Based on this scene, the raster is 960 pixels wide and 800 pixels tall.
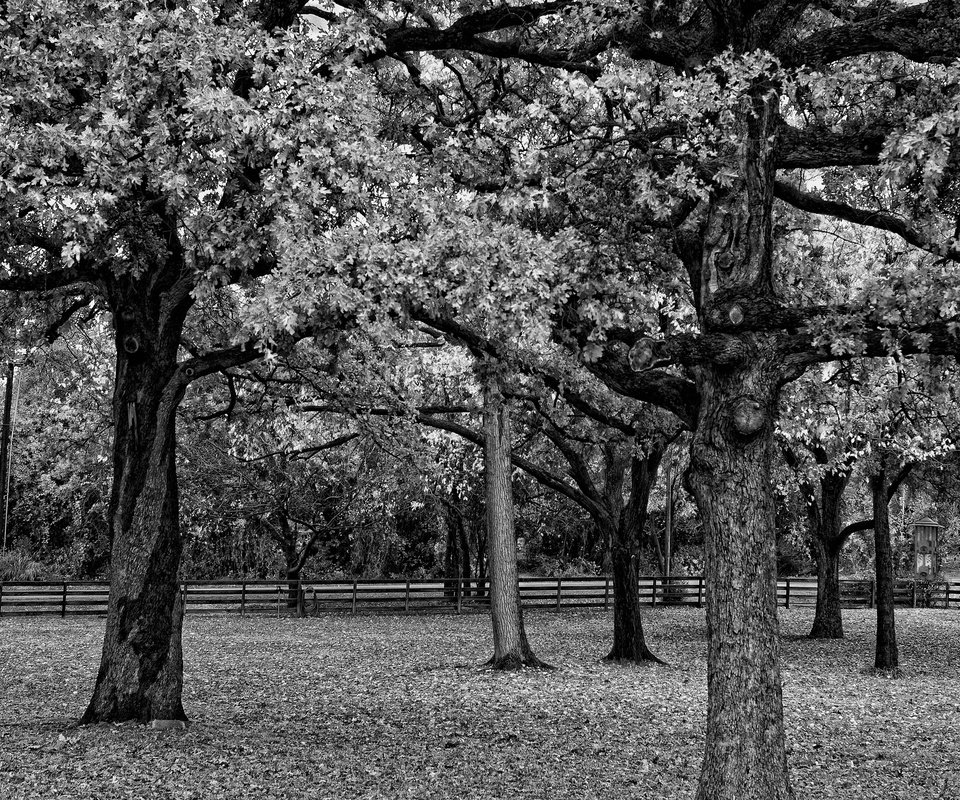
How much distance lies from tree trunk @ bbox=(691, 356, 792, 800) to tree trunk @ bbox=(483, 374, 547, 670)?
10.4 metres

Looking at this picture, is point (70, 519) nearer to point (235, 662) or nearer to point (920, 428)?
point (235, 662)

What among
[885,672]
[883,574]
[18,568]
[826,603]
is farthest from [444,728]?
[18,568]

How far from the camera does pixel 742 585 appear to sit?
24.4 feet

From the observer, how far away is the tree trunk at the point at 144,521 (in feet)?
35.9

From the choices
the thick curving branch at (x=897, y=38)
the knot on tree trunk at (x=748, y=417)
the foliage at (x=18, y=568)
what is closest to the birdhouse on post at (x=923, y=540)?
the thick curving branch at (x=897, y=38)

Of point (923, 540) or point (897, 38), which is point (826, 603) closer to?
point (923, 540)

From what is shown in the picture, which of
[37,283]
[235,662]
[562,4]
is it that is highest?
[562,4]

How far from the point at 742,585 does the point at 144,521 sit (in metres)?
7.03

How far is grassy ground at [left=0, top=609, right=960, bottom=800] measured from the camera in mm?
9078

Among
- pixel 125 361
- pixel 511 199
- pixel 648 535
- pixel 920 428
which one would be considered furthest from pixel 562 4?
pixel 648 535

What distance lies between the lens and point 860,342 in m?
7.39

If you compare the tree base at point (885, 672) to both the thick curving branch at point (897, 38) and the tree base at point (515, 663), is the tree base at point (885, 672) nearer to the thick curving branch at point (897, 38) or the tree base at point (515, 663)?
the tree base at point (515, 663)

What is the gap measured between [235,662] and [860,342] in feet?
51.1

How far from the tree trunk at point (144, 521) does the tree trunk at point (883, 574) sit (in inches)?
531
